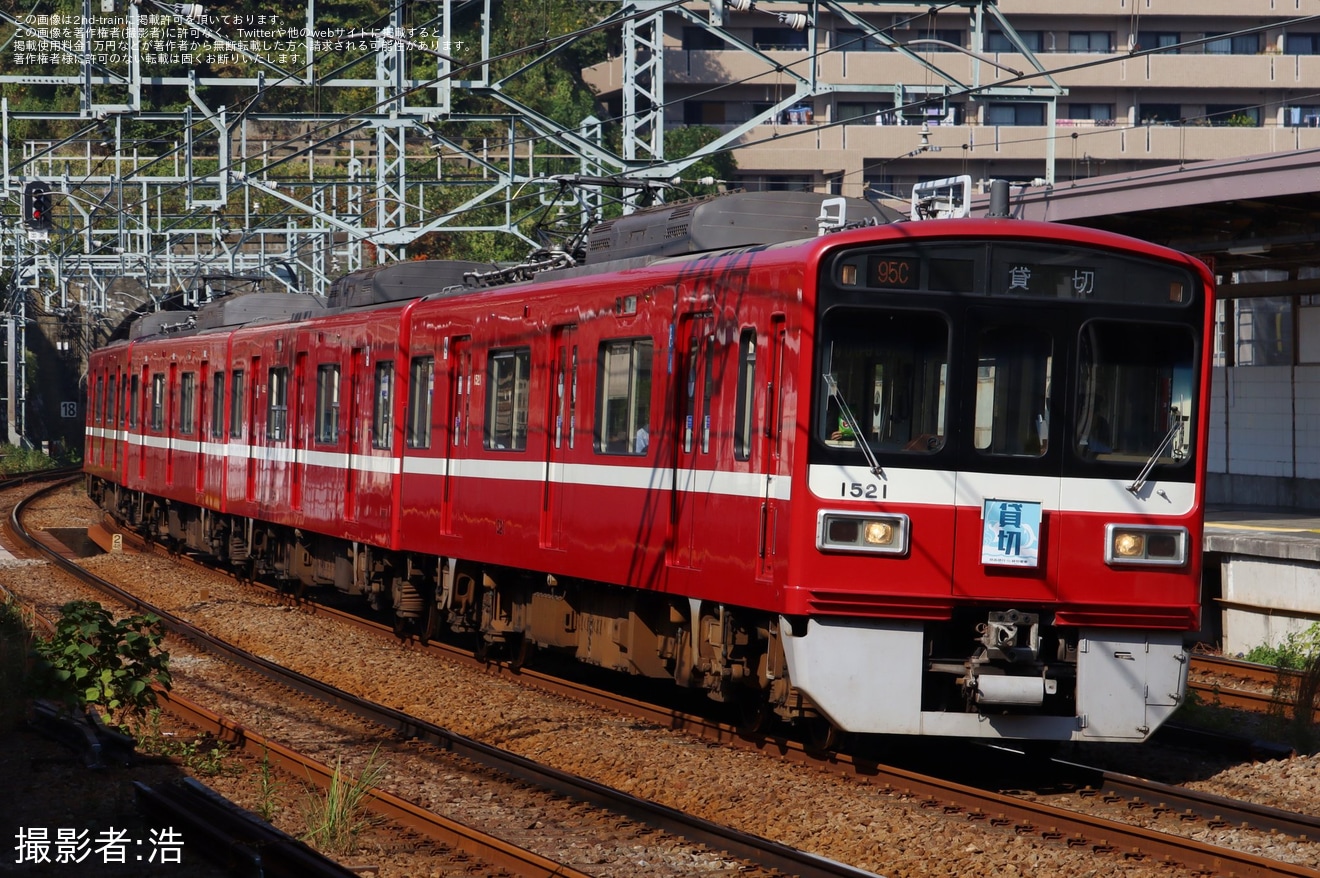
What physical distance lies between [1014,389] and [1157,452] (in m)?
0.80

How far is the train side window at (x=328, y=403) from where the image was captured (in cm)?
1563

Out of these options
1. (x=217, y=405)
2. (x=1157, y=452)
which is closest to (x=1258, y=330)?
(x=1157, y=452)

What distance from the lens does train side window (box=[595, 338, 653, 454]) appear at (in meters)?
10.0

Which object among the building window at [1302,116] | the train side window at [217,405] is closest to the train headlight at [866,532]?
the train side window at [217,405]

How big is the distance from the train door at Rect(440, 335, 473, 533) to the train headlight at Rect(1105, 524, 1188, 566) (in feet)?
18.4

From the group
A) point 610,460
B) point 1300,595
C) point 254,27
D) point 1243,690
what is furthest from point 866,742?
point 254,27

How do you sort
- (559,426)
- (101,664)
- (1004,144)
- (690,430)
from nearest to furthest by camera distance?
(690,430), (101,664), (559,426), (1004,144)

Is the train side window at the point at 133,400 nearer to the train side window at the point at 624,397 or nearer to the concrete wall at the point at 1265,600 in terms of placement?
the train side window at the point at 624,397

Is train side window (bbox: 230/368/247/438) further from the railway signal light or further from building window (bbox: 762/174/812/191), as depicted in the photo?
building window (bbox: 762/174/812/191)

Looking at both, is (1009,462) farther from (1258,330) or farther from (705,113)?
(705,113)

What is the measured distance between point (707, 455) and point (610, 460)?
4.20 feet

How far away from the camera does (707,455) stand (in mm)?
9258

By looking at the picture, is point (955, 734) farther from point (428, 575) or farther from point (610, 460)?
point (428, 575)

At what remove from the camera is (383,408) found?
1442 centimetres
